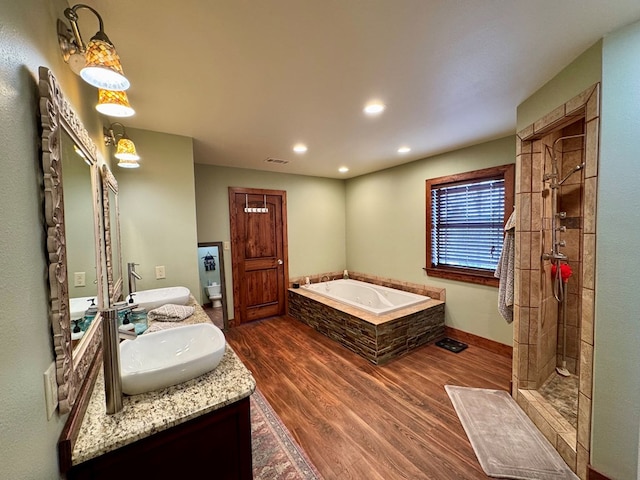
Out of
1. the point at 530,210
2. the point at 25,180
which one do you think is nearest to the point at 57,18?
the point at 25,180

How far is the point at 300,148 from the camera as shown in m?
3.13

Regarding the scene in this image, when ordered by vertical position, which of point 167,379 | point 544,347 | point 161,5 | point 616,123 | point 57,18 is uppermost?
point 161,5

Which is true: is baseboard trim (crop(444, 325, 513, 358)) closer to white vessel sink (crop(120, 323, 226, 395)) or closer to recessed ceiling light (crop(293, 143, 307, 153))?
recessed ceiling light (crop(293, 143, 307, 153))

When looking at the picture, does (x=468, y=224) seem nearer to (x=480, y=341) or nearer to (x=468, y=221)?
(x=468, y=221)

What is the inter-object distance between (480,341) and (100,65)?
4.01 metres

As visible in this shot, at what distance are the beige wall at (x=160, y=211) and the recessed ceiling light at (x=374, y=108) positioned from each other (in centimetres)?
176

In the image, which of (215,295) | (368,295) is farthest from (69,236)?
(368,295)

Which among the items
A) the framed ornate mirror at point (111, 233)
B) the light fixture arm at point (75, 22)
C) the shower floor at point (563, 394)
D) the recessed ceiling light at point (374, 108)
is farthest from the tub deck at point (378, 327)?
the light fixture arm at point (75, 22)

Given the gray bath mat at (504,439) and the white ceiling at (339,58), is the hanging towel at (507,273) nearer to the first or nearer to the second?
the gray bath mat at (504,439)

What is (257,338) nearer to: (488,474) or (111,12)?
(488,474)

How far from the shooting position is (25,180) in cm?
69

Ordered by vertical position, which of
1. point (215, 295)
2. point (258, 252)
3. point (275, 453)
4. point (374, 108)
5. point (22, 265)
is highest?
point (374, 108)

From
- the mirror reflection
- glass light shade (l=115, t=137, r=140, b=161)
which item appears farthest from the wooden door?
the mirror reflection

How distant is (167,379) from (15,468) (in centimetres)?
54
